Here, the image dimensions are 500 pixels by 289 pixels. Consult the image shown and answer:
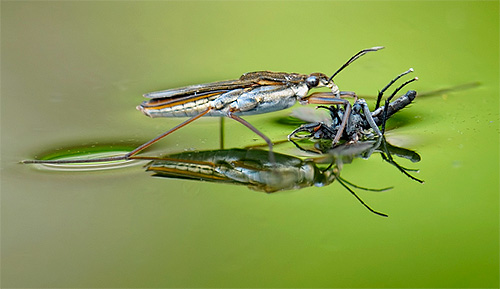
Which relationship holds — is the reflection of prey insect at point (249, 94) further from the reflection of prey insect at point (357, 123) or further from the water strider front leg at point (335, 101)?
the reflection of prey insect at point (357, 123)

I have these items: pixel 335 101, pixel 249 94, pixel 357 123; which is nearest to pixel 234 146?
pixel 249 94

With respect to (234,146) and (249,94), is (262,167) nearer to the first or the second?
(234,146)

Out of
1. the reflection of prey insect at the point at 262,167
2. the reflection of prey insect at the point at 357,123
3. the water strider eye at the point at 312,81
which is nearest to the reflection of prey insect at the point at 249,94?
the water strider eye at the point at 312,81

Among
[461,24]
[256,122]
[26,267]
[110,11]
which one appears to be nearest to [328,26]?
[461,24]

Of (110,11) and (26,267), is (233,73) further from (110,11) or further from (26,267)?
(26,267)

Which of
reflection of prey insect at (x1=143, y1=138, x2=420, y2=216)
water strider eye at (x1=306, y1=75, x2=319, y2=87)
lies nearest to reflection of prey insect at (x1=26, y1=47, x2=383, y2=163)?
water strider eye at (x1=306, y1=75, x2=319, y2=87)
